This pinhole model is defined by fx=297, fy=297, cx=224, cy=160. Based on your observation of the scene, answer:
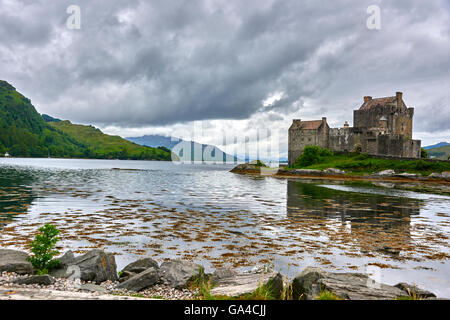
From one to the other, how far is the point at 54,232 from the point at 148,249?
513 centimetres

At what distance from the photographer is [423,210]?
30.1 m

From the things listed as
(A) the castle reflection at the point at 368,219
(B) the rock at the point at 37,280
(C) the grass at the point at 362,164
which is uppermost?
(C) the grass at the point at 362,164

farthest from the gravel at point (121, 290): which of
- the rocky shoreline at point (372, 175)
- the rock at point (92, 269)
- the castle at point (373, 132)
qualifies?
the castle at point (373, 132)

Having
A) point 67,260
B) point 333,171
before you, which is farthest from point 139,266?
point 333,171

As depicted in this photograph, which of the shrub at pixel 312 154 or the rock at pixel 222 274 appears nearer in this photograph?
the rock at pixel 222 274

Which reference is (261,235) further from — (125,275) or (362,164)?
(362,164)

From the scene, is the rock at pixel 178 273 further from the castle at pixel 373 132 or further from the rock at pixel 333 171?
the castle at pixel 373 132

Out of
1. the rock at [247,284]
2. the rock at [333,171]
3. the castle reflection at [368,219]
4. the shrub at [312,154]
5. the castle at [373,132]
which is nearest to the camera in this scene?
the rock at [247,284]

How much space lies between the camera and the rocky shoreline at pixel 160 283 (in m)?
8.20

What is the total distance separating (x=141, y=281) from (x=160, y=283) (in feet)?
2.58

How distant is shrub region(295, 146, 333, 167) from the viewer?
341ft
